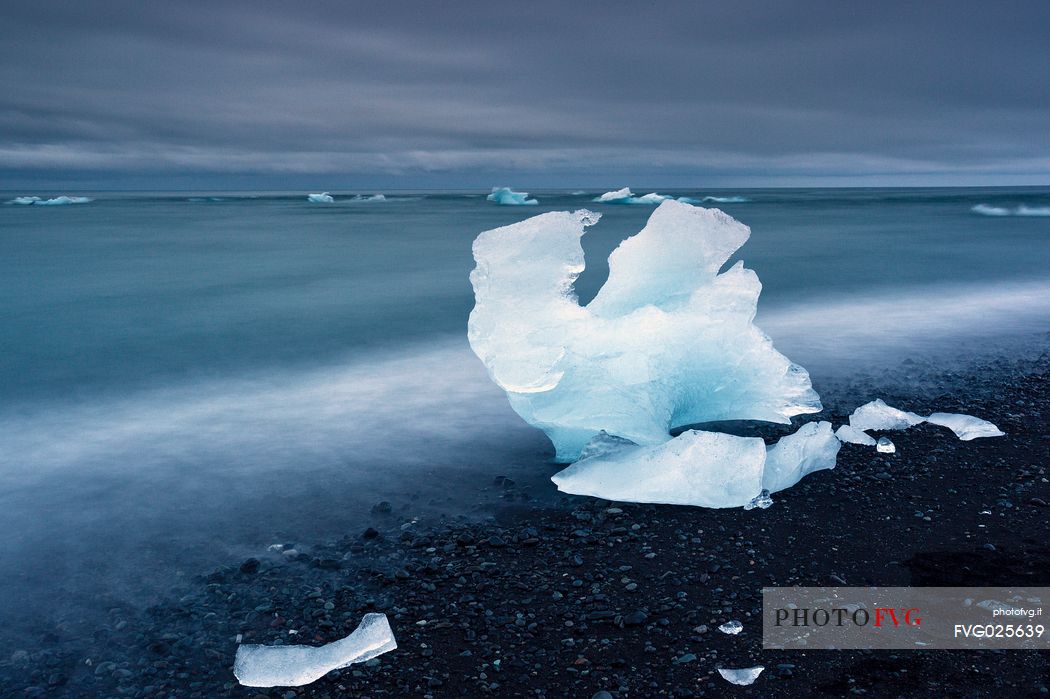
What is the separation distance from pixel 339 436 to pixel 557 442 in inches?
68.6

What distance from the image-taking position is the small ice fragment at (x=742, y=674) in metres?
2.82

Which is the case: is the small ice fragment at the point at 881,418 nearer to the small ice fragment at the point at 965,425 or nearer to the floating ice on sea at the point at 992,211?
the small ice fragment at the point at 965,425

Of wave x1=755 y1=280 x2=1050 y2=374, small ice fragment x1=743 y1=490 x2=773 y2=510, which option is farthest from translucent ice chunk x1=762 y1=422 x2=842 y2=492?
wave x1=755 y1=280 x2=1050 y2=374

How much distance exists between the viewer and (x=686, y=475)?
4262 mm

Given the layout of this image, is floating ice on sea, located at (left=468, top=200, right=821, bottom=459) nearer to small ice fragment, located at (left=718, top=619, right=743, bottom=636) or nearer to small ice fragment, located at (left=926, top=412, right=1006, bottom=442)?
small ice fragment, located at (left=926, top=412, right=1006, bottom=442)

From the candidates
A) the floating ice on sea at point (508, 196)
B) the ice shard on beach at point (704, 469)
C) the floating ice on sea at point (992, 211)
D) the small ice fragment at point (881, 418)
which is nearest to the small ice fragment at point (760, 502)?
the ice shard on beach at point (704, 469)

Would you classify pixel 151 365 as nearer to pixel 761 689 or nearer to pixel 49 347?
pixel 49 347

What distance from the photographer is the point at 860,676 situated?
110 inches

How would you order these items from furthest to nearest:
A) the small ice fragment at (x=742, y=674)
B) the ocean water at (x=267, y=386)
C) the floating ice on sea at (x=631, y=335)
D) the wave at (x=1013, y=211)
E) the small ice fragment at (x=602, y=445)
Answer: the wave at (x=1013, y=211) → the floating ice on sea at (x=631, y=335) → the small ice fragment at (x=602, y=445) → the ocean water at (x=267, y=386) → the small ice fragment at (x=742, y=674)

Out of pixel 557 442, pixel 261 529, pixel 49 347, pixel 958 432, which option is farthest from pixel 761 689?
pixel 49 347

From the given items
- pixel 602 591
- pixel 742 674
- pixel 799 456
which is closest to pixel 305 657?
pixel 602 591

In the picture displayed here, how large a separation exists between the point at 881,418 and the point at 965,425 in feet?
1.74

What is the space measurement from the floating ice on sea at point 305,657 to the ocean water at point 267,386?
0.85 meters

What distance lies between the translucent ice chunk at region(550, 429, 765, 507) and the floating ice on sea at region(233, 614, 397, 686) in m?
1.62
